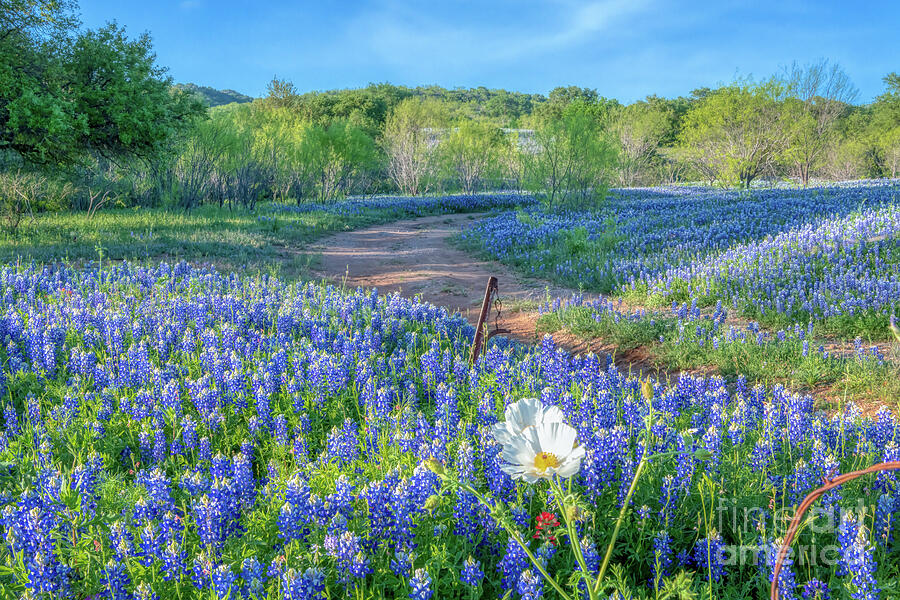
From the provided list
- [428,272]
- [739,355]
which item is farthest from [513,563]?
[428,272]

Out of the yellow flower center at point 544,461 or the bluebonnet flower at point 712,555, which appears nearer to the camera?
the yellow flower center at point 544,461

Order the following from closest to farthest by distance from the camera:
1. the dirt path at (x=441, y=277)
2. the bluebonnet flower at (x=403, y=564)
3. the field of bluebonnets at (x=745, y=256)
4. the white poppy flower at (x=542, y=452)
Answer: the white poppy flower at (x=542, y=452)
the bluebonnet flower at (x=403, y=564)
the field of bluebonnets at (x=745, y=256)
the dirt path at (x=441, y=277)

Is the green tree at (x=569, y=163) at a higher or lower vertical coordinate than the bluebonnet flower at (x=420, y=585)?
higher

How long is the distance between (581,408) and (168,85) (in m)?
20.1

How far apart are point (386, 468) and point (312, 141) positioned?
1516 inches

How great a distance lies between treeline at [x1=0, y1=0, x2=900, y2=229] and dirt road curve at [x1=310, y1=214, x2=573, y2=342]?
6907 millimetres

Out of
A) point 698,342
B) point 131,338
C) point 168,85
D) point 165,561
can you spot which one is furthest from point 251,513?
point 168,85

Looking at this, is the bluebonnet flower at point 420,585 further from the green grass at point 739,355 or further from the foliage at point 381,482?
the green grass at point 739,355

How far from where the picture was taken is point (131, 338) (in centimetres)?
661

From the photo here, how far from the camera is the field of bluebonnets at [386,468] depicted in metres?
2.44

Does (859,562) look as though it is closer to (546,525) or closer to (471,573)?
(546,525)

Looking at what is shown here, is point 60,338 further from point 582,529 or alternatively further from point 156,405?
point 582,529

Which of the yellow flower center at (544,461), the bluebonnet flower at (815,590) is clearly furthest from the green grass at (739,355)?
the yellow flower center at (544,461)

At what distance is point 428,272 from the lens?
50.4 feet
